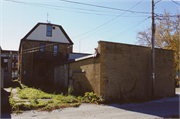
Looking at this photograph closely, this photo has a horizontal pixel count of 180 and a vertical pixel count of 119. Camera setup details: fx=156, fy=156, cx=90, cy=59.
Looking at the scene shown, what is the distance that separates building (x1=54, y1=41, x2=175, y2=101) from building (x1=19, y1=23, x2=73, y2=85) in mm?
10561

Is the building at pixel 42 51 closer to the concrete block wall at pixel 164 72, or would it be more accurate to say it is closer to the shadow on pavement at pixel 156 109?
the concrete block wall at pixel 164 72

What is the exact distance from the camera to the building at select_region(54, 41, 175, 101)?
11.2 metres

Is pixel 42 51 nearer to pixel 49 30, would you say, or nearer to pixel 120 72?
pixel 49 30

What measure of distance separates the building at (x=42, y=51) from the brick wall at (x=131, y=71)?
1376cm

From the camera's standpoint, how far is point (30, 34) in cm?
2377

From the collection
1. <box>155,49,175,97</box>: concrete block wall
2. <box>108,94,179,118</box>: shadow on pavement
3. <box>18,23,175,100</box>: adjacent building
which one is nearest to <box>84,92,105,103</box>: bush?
<box>18,23,175,100</box>: adjacent building

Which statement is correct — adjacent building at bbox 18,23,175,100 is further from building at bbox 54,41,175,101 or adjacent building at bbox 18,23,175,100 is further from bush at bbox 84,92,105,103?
bush at bbox 84,92,105,103

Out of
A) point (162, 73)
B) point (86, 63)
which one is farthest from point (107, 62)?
point (162, 73)

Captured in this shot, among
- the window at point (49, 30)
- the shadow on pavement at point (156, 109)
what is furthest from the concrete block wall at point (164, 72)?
the window at point (49, 30)

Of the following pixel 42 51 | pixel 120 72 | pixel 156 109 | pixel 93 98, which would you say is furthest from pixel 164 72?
pixel 42 51

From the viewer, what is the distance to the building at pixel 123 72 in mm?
11195

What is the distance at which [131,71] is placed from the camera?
40.2 feet

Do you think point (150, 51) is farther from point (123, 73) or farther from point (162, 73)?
point (123, 73)

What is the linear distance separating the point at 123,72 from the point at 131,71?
0.80 m
